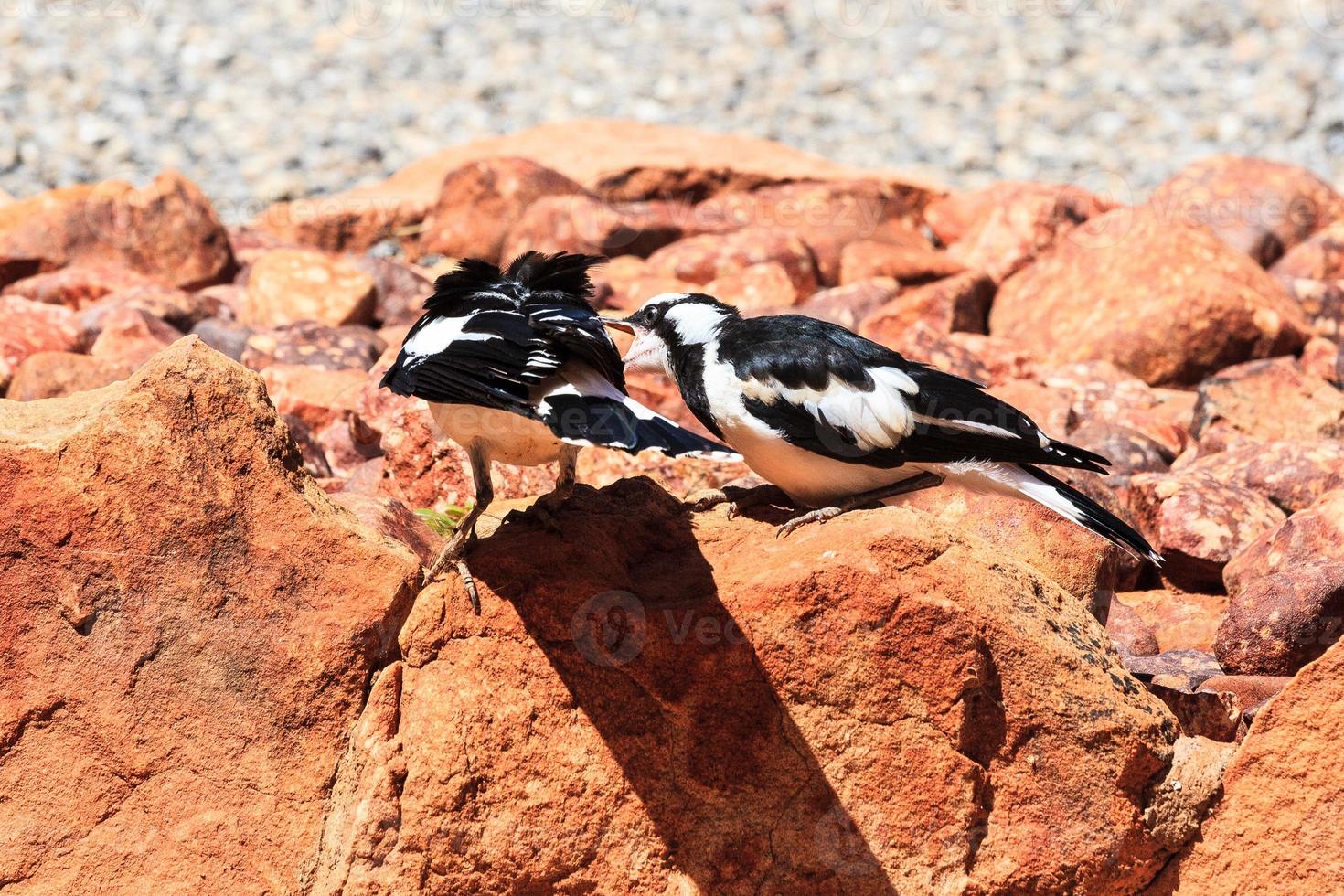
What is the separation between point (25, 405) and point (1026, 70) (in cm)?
1708

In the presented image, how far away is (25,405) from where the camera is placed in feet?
15.3

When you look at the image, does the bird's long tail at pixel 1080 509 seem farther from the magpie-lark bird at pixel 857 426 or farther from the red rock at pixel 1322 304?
the red rock at pixel 1322 304

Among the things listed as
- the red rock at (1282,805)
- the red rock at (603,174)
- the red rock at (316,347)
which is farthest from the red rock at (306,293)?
the red rock at (1282,805)

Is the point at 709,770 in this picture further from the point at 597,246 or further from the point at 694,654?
the point at 597,246

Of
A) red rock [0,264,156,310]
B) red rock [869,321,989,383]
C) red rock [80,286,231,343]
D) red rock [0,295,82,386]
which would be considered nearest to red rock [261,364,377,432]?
red rock [0,295,82,386]

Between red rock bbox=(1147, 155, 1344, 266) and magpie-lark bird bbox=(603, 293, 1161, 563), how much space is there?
357 inches

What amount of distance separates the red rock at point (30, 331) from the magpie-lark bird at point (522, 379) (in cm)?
533

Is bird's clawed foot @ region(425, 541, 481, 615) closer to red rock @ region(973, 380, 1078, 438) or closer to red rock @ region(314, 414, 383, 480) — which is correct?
red rock @ region(314, 414, 383, 480)

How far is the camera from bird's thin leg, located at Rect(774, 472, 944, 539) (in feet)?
16.0

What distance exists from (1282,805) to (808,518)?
5.39 ft

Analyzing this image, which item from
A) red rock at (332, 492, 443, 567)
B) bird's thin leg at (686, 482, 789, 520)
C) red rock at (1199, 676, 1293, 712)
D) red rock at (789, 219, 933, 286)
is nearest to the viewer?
bird's thin leg at (686, 482, 789, 520)

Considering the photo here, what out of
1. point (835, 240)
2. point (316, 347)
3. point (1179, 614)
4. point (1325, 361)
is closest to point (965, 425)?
point (1179, 614)

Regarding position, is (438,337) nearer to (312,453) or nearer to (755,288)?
(312,453)

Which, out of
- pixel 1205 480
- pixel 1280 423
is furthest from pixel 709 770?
pixel 1280 423
